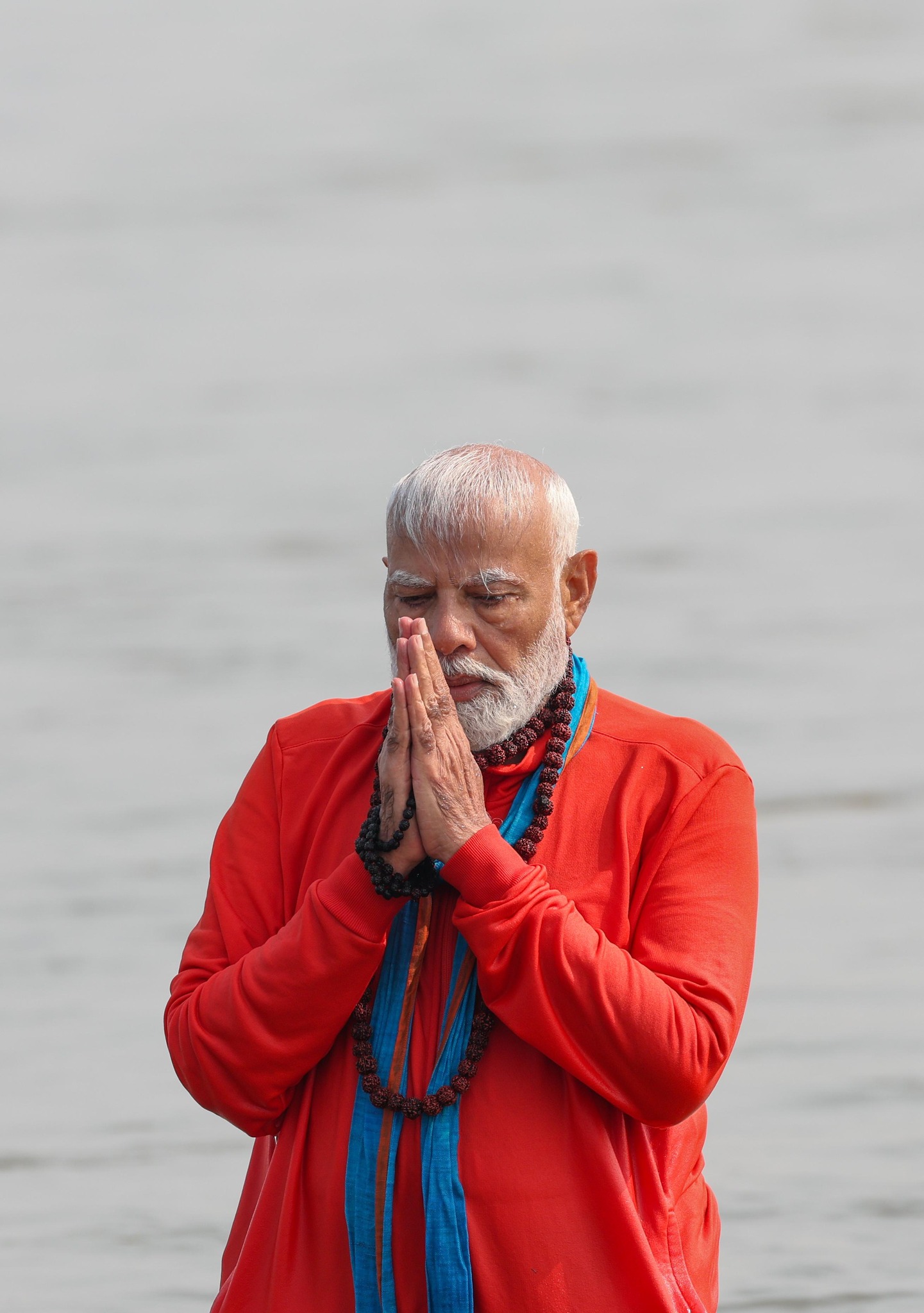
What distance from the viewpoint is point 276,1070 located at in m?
1.87

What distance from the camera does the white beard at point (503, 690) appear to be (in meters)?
1.95

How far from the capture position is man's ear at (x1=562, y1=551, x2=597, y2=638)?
2.05 meters

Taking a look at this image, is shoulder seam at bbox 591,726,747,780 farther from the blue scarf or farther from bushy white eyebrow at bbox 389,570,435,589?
bushy white eyebrow at bbox 389,570,435,589

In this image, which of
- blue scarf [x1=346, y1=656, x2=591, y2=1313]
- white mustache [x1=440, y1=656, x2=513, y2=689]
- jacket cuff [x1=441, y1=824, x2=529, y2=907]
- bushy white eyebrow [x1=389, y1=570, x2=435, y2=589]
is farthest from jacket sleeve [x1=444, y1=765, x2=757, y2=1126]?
bushy white eyebrow [x1=389, y1=570, x2=435, y2=589]

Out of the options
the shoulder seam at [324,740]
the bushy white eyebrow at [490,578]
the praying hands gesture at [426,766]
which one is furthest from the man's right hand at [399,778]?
the shoulder seam at [324,740]

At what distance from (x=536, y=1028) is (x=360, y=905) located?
9.5 inches

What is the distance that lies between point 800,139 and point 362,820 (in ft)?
13.9

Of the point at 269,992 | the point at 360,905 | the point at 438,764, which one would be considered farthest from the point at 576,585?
the point at 269,992

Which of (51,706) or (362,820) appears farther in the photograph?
(51,706)

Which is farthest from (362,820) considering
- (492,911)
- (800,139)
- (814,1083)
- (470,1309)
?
(800,139)

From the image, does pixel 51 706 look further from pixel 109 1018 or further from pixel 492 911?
pixel 492 911

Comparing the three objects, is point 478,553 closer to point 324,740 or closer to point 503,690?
point 503,690

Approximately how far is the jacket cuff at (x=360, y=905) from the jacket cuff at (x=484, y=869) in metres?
0.08

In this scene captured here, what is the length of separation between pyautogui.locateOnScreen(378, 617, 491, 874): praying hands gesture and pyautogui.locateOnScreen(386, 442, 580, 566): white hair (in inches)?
5.1
